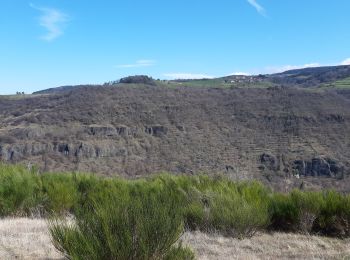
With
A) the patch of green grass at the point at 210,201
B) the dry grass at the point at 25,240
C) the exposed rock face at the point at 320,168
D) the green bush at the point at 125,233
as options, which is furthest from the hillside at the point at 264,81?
the green bush at the point at 125,233

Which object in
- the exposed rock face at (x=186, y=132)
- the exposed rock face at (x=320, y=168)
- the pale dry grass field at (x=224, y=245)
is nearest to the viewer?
the pale dry grass field at (x=224, y=245)

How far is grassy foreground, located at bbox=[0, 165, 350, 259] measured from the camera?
4.46 metres

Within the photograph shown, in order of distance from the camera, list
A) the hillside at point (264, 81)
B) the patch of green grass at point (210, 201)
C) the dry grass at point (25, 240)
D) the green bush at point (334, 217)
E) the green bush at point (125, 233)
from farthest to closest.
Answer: the hillside at point (264, 81) < the green bush at point (334, 217) < the patch of green grass at point (210, 201) < the dry grass at point (25, 240) < the green bush at point (125, 233)

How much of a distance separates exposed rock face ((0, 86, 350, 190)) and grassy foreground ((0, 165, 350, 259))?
32.1m

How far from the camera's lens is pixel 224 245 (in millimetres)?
7059

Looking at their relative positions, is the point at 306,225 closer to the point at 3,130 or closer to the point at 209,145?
the point at 209,145

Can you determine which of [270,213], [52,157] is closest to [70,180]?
[270,213]

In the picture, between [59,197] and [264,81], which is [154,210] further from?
[264,81]

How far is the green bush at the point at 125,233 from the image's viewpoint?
4352 mm

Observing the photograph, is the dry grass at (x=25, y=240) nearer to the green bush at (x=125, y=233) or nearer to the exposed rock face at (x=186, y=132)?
the green bush at (x=125, y=233)

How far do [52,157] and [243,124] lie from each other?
27.4 m

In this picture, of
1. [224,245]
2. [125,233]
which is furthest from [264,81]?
[125,233]

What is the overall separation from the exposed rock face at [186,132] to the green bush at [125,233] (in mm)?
37194

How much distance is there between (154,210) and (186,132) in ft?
200
